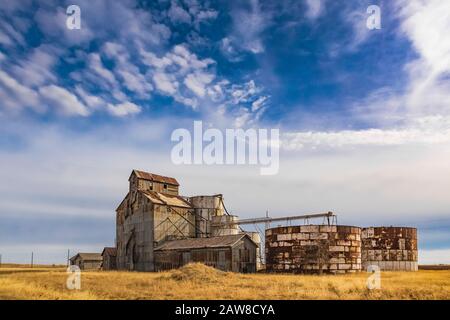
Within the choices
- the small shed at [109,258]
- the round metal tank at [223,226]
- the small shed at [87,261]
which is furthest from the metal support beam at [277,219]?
the small shed at [87,261]

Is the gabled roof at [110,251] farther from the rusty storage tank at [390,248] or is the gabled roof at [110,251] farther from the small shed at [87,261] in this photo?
the rusty storage tank at [390,248]

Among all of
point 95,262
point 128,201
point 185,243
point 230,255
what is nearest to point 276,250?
point 230,255

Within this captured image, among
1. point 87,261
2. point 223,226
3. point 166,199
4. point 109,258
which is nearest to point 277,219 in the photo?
point 223,226

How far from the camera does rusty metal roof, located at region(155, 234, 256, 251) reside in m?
42.2

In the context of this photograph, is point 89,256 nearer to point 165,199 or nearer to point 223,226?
point 165,199

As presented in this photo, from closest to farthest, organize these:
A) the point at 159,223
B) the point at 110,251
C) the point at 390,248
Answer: the point at 390,248 → the point at 159,223 → the point at 110,251

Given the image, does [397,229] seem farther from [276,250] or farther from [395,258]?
[276,250]

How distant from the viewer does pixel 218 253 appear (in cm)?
4178

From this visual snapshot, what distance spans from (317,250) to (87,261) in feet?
146

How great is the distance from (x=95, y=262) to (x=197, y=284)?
4951cm

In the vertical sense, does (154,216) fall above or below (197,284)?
above

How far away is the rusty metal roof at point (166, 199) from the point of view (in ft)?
170

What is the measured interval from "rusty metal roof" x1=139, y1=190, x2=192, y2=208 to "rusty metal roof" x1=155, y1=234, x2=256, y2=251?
4.97 m

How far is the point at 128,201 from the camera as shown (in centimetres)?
5572
